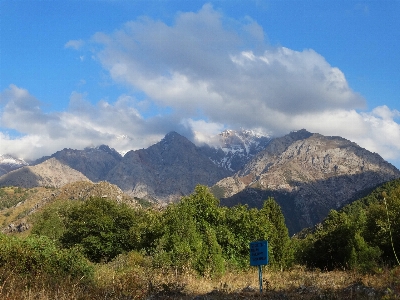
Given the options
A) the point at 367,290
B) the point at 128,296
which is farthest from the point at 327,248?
the point at 128,296

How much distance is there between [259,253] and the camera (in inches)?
469

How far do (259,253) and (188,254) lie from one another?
360 inches

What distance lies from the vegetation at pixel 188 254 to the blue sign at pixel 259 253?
4.39 feet

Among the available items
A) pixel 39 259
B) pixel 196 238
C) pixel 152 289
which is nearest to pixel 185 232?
pixel 196 238

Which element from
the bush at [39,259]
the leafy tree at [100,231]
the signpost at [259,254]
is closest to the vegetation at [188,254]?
the bush at [39,259]

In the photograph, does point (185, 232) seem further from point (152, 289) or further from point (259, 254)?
point (259, 254)

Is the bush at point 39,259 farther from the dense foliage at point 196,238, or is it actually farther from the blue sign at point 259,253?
the blue sign at point 259,253

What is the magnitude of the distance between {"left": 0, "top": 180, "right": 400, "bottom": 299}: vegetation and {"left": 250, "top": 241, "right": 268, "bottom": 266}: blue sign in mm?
1337

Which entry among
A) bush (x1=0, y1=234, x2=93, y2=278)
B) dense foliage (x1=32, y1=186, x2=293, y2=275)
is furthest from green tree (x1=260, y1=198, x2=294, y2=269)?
bush (x1=0, y1=234, x2=93, y2=278)

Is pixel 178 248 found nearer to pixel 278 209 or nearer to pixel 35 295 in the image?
pixel 35 295

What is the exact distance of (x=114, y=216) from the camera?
189 feet

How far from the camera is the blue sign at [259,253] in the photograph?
11680mm

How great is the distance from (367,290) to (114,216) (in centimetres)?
5105

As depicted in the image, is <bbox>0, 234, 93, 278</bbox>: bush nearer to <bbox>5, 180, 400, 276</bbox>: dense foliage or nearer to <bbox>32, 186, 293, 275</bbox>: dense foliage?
<bbox>5, 180, 400, 276</bbox>: dense foliage
